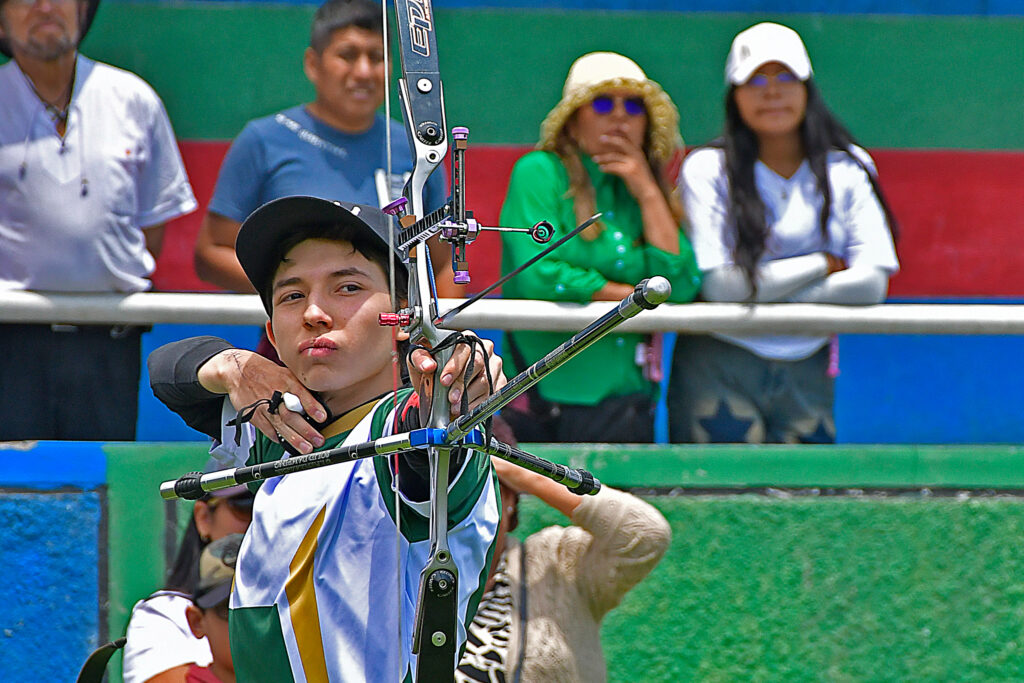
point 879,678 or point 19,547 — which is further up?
point 19,547

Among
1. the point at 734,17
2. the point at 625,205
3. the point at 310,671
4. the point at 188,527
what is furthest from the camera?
the point at 734,17

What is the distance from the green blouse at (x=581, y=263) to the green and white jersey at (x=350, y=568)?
2.59 ft

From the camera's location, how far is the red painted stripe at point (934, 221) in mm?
3486

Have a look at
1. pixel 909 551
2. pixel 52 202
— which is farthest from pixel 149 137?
pixel 909 551

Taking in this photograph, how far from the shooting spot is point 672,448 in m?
2.75

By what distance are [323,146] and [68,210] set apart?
495 mm

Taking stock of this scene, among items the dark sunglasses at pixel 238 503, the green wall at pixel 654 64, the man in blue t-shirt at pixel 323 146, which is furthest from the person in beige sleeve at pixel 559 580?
the green wall at pixel 654 64

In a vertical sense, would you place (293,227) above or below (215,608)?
above

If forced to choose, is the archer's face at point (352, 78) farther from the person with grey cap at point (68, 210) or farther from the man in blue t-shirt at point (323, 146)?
the person with grey cap at point (68, 210)

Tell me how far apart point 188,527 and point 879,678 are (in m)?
1.31

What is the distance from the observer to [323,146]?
9.43 ft

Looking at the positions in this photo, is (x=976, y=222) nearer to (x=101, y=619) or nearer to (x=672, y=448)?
(x=672, y=448)

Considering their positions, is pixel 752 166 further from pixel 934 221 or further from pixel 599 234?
pixel 934 221

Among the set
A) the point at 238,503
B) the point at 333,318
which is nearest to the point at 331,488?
the point at 333,318
